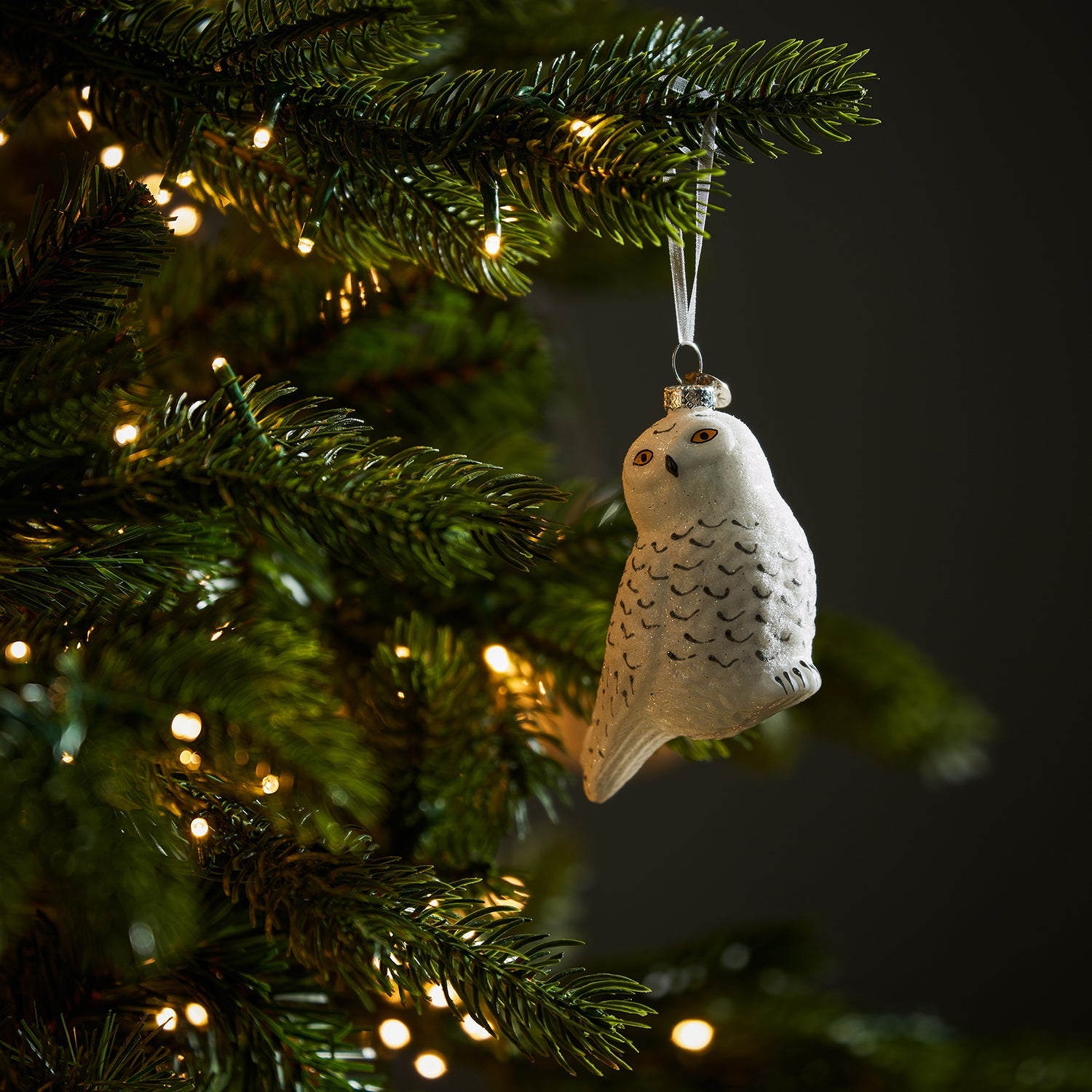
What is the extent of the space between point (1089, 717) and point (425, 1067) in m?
1.43

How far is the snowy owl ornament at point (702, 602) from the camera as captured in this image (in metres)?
0.48

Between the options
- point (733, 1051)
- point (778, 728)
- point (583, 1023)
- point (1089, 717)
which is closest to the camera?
point (583, 1023)

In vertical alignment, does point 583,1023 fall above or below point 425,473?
below

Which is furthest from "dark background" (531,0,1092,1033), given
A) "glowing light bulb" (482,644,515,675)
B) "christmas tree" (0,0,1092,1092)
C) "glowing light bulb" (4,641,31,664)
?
"glowing light bulb" (4,641,31,664)

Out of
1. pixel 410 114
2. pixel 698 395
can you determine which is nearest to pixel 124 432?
pixel 410 114

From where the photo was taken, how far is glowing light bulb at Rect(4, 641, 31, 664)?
40 centimetres

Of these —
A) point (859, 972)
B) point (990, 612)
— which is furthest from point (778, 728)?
point (859, 972)

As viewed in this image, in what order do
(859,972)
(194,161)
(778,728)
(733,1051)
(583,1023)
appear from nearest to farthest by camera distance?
(583,1023)
(194,161)
(733,1051)
(778,728)
(859,972)

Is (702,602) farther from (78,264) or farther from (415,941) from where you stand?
(78,264)

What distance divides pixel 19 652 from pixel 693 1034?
0.48m

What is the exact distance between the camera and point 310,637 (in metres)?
0.46

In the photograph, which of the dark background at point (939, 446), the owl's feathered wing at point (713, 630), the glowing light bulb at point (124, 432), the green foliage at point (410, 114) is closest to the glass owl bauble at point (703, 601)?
the owl's feathered wing at point (713, 630)

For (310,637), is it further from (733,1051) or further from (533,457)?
(733,1051)

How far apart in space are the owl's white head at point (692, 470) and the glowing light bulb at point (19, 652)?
28 centimetres
